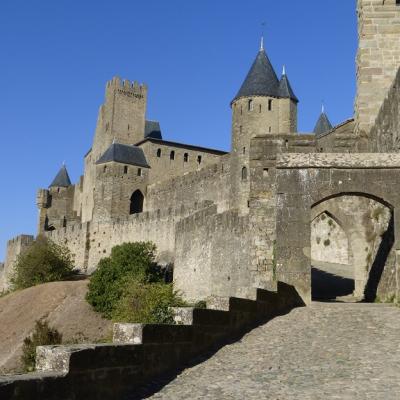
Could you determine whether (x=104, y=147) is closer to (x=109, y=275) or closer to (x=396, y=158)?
(x=109, y=275)

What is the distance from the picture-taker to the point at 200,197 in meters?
42.8

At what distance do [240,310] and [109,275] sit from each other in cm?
2258

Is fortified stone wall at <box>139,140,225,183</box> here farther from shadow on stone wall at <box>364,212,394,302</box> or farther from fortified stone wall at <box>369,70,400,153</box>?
shadow on stone wall at <box>364,212,394,302</box>

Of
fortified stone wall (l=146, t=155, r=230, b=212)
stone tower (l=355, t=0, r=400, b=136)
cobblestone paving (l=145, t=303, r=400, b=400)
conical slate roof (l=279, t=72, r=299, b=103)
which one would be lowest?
cobblestone paving (l=145, t=303, r=400, b=400)

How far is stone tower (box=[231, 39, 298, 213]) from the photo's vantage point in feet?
131

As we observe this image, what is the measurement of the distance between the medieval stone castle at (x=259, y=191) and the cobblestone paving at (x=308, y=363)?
199cm

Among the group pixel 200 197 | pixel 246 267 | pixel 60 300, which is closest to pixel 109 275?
pixel 60 300

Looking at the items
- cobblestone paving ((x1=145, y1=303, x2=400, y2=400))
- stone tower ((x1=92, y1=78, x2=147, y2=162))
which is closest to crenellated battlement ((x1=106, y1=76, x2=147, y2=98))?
stone tower ((x1=92, y1=78, x2=147, y2=162))

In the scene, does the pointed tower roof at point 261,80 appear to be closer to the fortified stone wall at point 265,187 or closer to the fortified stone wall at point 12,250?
the fortified stone wall at point 12,250

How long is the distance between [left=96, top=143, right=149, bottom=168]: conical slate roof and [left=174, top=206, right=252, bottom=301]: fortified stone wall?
23.9 metres

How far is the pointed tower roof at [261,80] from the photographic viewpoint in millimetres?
41875

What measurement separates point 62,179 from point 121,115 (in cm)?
1346

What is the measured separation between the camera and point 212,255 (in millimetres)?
25266

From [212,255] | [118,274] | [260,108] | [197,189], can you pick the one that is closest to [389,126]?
[212,255]
